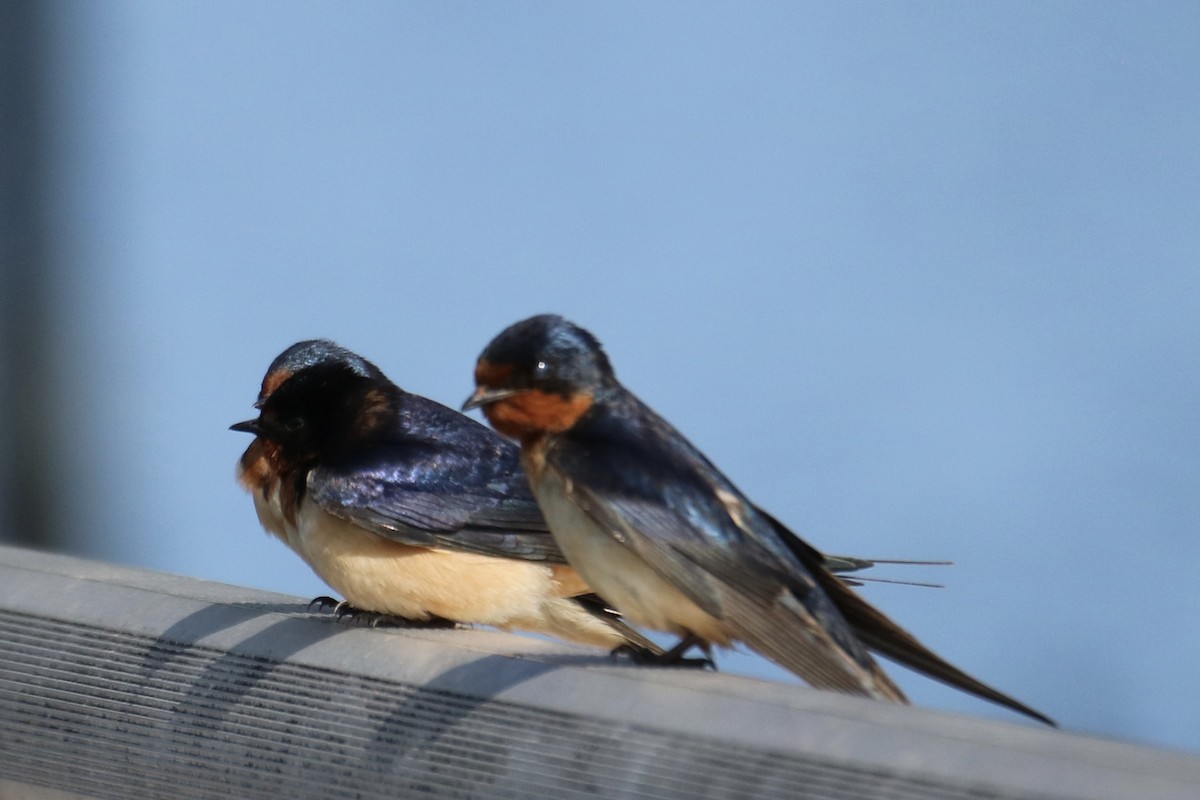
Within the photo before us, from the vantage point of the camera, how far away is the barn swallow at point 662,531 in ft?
4.21

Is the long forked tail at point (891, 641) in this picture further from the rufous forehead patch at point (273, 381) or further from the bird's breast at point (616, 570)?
the rufous forehead patch at point (273, 381)

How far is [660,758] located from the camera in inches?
40.2

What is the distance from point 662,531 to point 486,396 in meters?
0.18

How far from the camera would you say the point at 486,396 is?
4.47ft

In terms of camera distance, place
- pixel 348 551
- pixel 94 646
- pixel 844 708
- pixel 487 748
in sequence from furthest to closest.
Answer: pixel 348 551
pixel 94 646
pixel 487 748
pixel 844 708

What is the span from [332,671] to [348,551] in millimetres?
431

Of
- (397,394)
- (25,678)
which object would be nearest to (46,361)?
(397,394)

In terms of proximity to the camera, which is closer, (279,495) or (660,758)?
(660,758)

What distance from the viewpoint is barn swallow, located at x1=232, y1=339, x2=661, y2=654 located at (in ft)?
5.54

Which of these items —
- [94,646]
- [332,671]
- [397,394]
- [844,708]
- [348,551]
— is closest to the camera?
[844,708]

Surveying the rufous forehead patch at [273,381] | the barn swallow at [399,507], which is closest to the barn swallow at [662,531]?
the barn swallow at [399,507]

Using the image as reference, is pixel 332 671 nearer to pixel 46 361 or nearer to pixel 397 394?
pixel 397 394

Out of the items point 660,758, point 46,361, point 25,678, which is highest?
point 660,758

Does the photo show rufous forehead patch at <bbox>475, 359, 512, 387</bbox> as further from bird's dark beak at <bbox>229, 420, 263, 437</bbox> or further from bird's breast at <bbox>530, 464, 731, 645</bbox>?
bird's dark beak at <bbox>229, 420, 263, 437</bbox>
